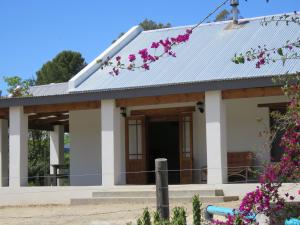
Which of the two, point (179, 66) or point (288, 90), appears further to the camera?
point (179, 66)

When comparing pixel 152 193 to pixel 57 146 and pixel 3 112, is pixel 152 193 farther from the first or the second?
pixel 57 146

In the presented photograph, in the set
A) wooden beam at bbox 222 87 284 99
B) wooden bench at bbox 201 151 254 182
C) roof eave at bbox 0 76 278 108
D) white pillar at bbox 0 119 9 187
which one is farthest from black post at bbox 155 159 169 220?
white pillar at bbox 0 119 9 187

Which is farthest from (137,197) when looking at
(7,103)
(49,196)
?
(7,103)

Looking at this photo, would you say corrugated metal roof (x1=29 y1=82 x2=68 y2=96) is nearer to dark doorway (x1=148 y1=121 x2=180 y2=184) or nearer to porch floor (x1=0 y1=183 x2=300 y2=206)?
dark doorway (x1=148 y1=121 x2=180 y2=184)

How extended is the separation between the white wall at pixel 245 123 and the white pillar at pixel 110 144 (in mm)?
3271

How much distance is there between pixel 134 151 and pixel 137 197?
12.7ft

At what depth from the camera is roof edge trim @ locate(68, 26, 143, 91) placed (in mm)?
18188

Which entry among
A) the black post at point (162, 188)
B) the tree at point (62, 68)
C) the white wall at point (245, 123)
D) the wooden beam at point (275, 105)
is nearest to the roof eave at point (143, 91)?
the wooden beam at point (275, 105)

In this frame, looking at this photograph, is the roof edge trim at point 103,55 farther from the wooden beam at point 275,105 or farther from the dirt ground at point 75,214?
the wooden beam at point 275,105

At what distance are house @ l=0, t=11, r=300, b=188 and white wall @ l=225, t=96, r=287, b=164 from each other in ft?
0.09

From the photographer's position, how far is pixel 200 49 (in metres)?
18.7

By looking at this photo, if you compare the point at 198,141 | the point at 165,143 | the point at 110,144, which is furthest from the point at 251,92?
the point at 165,143

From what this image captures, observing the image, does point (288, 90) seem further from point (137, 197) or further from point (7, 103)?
point (7, 103)

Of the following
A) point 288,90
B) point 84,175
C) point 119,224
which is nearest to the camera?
point 288,90
